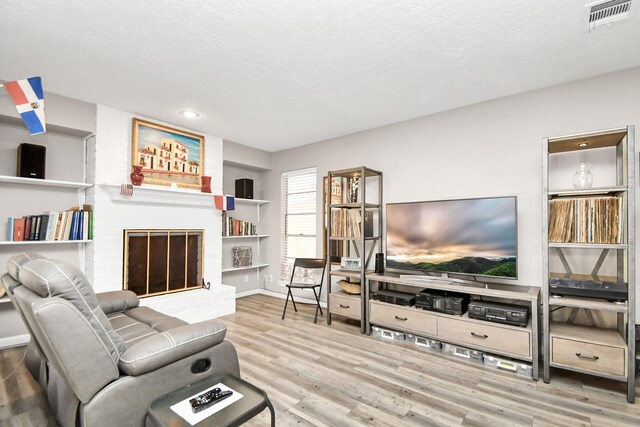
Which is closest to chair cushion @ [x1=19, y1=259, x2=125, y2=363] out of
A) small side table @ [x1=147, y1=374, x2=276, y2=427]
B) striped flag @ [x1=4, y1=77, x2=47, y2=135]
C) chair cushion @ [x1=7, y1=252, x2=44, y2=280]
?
chair cushion @ [x1=7, y1=252, x2=44, y2=280]

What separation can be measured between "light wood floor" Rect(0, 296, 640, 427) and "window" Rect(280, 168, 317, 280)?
80.4 inches

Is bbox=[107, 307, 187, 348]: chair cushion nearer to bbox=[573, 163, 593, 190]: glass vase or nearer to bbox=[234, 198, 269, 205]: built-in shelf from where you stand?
bbox=[234, 198, 269, 205]: built-in shelf

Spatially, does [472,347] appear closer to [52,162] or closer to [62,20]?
[62,20]

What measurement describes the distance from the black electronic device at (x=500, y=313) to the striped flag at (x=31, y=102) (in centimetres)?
381

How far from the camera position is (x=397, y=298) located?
11.1ft

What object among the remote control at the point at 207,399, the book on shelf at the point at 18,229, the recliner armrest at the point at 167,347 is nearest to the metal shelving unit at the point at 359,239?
the recliner armrest at the point at 167,347

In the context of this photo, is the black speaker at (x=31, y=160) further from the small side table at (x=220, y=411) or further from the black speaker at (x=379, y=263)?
the black speaker at (x=379, y=263)

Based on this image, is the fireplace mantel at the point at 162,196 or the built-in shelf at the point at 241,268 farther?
the built-in shelf at the point at 241,268

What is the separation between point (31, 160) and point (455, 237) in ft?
14.3

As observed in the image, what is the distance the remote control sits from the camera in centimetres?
142

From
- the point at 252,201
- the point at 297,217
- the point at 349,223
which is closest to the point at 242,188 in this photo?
the point at 252,201

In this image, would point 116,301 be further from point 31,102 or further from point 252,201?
point 252,201

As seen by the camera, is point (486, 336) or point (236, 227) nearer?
point (486, 336)

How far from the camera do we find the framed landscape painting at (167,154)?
3.83 metres
